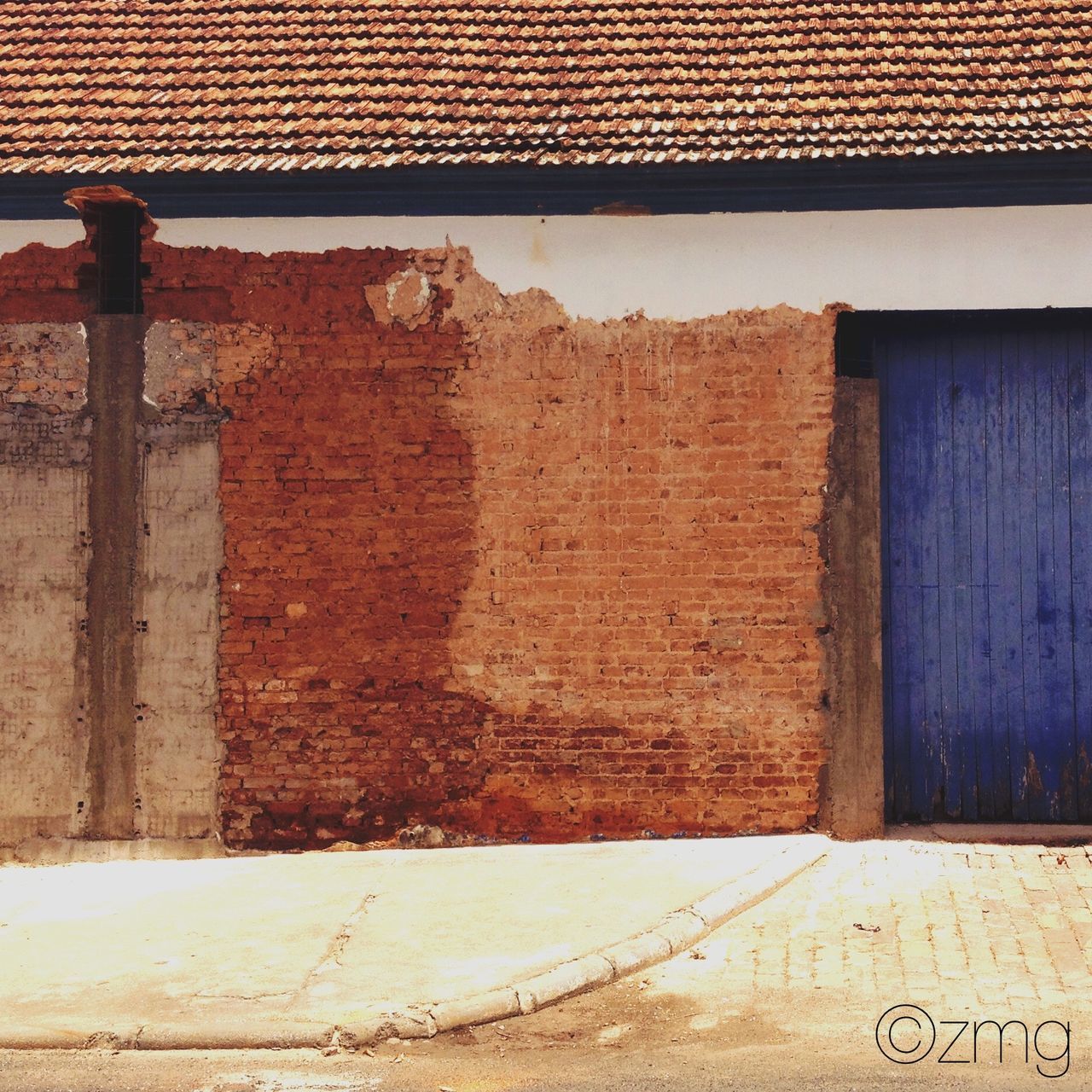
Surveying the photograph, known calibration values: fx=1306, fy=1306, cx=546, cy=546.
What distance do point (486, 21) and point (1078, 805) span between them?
688cm

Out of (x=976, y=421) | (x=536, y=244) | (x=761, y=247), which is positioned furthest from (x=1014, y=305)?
(x=536, y=244)

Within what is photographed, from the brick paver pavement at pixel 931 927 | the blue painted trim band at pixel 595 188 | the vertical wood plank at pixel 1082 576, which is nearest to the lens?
the brick paver pavement at pixel 931 927

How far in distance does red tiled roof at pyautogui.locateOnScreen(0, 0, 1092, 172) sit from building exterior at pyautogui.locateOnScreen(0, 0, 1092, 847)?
55 millimetres

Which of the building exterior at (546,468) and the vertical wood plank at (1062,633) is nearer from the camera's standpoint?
the building exterior at (546,468)

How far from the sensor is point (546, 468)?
8453mm

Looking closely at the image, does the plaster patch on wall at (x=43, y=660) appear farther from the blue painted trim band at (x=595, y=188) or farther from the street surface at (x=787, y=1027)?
the street surface at (x=787, y=1027)

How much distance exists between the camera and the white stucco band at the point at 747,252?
8.23 meters

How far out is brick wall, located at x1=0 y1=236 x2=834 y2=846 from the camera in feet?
27.2

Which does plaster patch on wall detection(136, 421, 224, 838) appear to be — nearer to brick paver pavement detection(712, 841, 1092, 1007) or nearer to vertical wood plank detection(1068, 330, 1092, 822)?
brick paver pavement detection(712, 841, 1092, 1007)

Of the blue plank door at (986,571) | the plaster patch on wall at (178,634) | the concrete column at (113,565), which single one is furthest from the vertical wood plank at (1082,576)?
the concrete column at (113,565)

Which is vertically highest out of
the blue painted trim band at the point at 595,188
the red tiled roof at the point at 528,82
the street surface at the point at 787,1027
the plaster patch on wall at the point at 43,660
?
the red tiled roof at the point at 528,82

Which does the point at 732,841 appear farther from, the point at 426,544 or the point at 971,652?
the point at 426,544

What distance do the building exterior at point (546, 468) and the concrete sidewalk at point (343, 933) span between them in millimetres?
560

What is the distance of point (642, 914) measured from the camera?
662 cm
